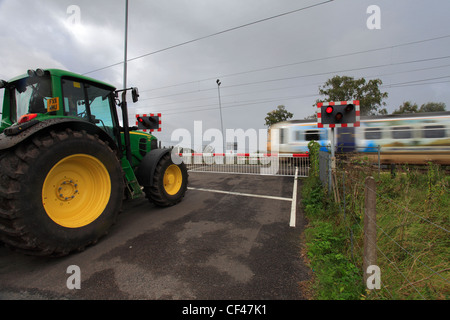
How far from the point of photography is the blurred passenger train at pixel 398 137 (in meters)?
9.21

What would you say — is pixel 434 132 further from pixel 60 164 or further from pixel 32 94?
pixel 32 94

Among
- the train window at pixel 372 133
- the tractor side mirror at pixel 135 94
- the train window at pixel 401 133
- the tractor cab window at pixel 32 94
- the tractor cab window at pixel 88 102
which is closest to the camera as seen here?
the tractor cab window at pixel 32 94

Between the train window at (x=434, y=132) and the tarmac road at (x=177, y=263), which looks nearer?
the tarmac road at (x=177, y=263)

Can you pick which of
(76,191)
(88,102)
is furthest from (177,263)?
(88,102)

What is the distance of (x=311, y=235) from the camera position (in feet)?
10.2

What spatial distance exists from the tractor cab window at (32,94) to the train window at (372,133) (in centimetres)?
1308

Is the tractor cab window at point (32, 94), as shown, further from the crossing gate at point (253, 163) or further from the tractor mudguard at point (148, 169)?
the crossing gate at point (253, 163)

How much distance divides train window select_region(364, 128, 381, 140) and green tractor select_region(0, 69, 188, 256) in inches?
453

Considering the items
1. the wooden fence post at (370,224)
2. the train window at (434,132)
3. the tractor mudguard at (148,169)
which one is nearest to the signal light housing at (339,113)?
the wooden fence post at (370,224)

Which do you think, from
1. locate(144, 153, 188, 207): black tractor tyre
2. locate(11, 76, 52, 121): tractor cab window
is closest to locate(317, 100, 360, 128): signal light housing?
locate(144, 153, 188, 207): black tractor tyre

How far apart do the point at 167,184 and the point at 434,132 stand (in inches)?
498

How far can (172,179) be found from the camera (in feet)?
15.9

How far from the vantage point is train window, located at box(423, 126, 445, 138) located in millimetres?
9133
